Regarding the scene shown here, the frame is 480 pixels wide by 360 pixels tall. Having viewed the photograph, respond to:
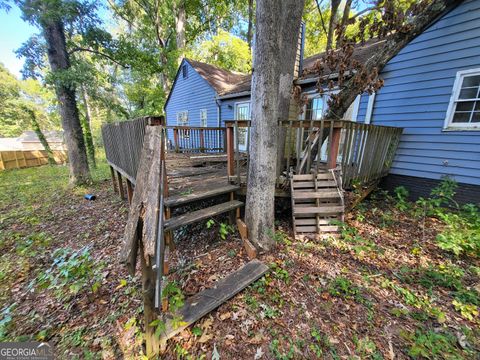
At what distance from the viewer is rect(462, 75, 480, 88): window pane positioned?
404 centimetres

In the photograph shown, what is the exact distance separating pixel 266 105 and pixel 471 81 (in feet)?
15.9

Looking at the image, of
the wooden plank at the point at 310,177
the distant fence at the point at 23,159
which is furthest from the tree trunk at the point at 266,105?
the distant fence at the point at 23,159

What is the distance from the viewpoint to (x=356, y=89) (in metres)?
4.10

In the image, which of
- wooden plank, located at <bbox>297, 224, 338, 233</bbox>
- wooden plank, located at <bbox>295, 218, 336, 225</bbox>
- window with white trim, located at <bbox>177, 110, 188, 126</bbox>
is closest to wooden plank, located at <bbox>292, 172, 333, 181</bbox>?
wooden plank, located at <bbox>295, 218, 336, 225</bbox>

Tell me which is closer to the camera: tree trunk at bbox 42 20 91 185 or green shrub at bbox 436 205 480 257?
green shrub at bbox 436 205 480 257

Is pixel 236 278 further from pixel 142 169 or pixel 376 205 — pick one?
pixel 376 205

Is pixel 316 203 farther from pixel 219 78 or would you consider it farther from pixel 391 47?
pixel 219 78

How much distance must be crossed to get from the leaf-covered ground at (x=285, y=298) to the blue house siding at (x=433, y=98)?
1.67 meters

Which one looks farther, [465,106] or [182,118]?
[182,118]

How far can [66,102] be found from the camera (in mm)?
6922

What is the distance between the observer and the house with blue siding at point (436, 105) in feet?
13.4

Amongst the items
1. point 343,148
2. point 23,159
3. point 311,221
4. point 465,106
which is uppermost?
point 465,106

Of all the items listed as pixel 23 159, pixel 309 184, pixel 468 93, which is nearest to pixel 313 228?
pixel 309 184

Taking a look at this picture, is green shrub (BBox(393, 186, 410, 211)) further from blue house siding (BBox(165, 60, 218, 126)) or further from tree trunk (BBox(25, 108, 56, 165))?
tree trunk (BBox(25, 108, 56, 165))
